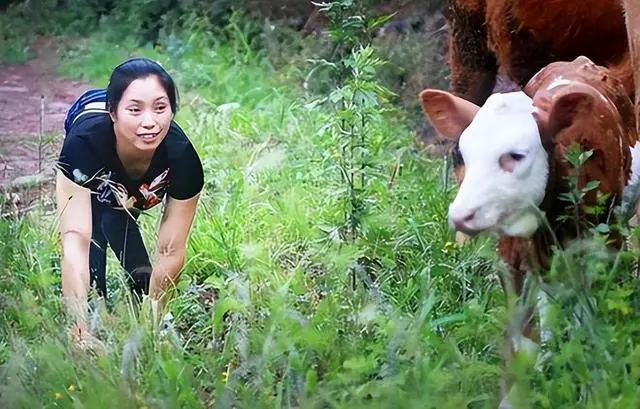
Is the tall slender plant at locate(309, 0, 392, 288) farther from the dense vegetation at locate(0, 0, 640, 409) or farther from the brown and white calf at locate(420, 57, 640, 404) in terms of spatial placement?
the brown and white calf at locate(420, 57, 640, 404)

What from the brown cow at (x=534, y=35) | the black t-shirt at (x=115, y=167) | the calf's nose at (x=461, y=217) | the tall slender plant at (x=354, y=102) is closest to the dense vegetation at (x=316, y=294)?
the tall slender plant at (x=354, y=102)

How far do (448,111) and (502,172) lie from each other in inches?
14.6

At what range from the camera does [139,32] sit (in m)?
5.84

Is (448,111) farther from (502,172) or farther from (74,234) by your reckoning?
(74,234)

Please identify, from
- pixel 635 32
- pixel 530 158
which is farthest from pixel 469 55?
pixel 530 158

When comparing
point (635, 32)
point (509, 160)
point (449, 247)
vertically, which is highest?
point (635, 32)

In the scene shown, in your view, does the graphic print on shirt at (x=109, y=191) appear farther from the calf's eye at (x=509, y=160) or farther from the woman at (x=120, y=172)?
the calf's eye at (x=509, y=160)

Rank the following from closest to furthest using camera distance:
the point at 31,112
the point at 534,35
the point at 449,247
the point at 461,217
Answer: the point at 461,217
the point at 449,247
the point at 534,35
the point at 31,112

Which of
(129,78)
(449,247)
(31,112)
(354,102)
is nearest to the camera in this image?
(129,78)

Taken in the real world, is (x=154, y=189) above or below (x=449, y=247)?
above

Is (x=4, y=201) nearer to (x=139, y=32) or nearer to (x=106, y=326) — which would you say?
(x=106, y=326)

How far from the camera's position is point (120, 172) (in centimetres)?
355

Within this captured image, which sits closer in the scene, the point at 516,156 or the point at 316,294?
the point at 516,156

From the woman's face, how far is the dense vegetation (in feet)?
0.96
